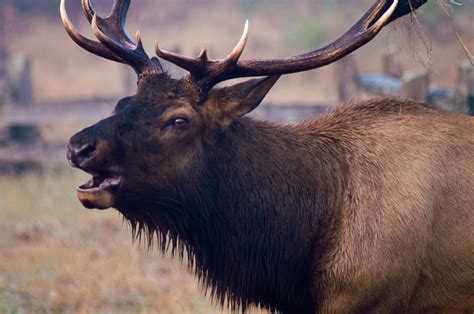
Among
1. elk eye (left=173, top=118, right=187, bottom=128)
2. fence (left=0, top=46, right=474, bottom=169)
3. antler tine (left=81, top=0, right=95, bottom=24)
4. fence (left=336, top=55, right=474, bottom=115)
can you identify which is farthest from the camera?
fence (left=0, top=46, right=474, bottom=169)

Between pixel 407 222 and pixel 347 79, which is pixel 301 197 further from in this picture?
pixel 347 79

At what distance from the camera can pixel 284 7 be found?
88.1 feet

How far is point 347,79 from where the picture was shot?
10.3 metres

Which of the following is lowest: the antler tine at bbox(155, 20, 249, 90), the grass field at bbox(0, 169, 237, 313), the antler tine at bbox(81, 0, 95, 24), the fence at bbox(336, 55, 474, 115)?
the grass field at bbox(0, 169, 237, 313)

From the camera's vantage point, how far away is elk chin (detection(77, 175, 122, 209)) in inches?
164

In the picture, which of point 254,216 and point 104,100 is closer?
point 254,216

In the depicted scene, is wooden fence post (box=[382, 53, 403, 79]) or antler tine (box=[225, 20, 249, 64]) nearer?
antler tine (box=[225, 20, 249, 64])

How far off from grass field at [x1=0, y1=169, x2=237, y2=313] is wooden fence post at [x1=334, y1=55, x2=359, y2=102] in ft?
10.3

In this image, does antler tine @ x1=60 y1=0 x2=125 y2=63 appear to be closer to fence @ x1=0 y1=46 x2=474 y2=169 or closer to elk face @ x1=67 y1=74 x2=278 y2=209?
elk face @ x1=67 y1=74 x2=278 y2=209

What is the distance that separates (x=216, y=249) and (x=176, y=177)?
0.47 m

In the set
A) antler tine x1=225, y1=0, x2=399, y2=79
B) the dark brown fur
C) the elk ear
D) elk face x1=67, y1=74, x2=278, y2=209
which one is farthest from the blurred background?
elk face x1=67, y1=74, x2=278, y2=209

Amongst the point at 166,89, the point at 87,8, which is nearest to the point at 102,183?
the point at 166,89

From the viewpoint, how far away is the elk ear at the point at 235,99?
4512 millimetres

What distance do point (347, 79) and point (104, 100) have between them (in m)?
3.47
